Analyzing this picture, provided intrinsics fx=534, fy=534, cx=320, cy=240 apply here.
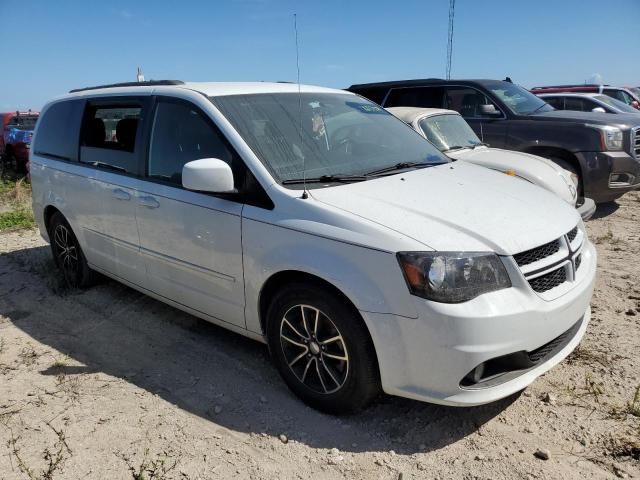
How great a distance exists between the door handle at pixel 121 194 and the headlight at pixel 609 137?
6327 mm

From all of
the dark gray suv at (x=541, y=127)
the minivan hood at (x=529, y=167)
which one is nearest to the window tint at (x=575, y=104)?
the dark gray suv at (x=541, y=127)

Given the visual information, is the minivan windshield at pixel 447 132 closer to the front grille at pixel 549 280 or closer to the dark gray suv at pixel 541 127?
the dark gray suv at pixel 541 127

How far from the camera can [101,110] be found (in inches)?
178

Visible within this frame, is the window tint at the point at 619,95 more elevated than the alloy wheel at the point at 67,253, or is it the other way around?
the window tint at the point at 619,95

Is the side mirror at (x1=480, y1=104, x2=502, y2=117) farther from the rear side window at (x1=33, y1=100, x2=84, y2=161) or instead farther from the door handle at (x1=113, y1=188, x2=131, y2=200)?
the door handle at (x1=113, y1=188, x2=131, y2=200)

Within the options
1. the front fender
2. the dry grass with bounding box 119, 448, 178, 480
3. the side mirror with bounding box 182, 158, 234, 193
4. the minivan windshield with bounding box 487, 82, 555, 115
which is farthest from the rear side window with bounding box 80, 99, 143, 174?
the minivan windshield with bounding box 487, 82, 555, 115

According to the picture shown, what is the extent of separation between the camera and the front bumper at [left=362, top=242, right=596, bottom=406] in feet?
8.15

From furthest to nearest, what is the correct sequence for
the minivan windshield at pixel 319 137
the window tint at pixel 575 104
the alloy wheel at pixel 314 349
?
1. the window tint at pixel 575 104
2. the minivan windshield at pixel 319 137
3. the alloy wheel at pixel 314 349

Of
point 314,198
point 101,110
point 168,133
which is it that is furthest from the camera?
point 101,110

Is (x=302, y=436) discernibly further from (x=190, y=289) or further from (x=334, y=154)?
(x=334, y=154)

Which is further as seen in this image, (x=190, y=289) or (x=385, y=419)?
(x=190, y=289)

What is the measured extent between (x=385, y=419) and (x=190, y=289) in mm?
1568

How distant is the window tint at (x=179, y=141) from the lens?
3400 mm

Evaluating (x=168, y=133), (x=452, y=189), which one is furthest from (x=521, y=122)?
(x=168, y=133)
